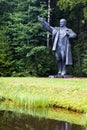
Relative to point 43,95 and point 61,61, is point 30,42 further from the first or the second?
point 43,95

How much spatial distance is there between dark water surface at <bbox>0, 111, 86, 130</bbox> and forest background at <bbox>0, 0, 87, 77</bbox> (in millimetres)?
11830

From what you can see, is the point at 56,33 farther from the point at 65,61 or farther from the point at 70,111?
the point at 70,111

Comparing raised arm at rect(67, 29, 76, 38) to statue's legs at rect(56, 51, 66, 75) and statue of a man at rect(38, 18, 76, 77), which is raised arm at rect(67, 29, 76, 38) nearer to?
statue of a man at rect(38, 18, 76, 77)

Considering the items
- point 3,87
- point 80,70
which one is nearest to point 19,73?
point 80,70

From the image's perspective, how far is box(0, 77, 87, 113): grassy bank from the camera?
36.1 ft

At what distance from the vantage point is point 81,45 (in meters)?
23.1

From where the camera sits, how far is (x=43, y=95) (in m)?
11.6

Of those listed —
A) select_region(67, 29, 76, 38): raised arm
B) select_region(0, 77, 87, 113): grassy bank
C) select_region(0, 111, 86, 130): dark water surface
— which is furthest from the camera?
select_region(67, 29, 76, 38): raised arm

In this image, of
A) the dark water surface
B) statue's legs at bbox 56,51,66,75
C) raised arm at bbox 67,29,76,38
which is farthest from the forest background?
the dark water surface

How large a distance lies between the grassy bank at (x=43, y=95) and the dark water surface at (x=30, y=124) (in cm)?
170

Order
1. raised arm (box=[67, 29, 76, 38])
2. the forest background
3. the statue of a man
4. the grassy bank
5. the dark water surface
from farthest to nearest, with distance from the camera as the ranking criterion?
the forest background < the statue of a man < raised arm (box=[67, 29, 76, 38]) < the grassy bank < the dark water surface

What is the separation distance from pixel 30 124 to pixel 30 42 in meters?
14.4

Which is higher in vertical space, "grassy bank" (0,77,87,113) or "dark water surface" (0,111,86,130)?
"dark water surface" (0,111,86,130)

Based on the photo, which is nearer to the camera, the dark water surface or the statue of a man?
the dark water surface
